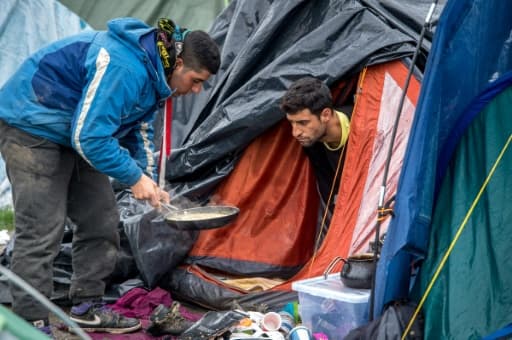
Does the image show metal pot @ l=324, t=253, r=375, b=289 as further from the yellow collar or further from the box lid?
the yellow collar

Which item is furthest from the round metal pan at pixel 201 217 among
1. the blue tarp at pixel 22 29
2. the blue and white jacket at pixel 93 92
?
the blue tarp at pixel 22 29

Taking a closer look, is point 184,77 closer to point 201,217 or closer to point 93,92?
point 93,92

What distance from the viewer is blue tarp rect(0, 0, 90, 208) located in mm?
6305

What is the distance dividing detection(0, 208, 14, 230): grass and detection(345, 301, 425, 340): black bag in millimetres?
3494

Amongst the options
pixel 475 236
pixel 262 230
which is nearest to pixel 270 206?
pixel 262 230

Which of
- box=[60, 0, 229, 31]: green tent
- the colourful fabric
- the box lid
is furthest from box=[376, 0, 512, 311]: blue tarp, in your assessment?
box=[60, 0, 229, 31]: green tent

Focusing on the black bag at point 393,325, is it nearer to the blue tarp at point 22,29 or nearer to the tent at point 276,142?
the tent at point 276,142

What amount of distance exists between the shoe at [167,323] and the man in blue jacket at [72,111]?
57 cm

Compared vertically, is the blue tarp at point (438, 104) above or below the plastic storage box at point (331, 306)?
above

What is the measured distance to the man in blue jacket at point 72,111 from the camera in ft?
10.1

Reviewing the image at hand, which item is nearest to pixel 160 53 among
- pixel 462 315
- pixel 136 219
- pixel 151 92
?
pixel 151 92

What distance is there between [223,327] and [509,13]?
70.4 inches

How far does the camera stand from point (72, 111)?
10.7ft

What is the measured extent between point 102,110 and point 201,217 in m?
0.81
